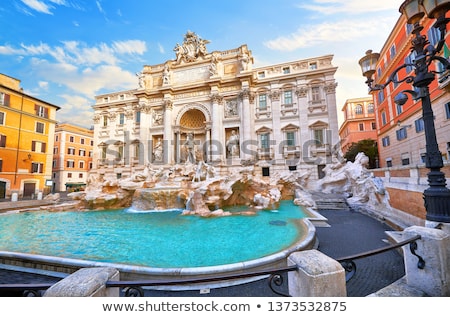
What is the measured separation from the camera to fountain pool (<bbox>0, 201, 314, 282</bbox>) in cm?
370

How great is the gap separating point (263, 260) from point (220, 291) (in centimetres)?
93

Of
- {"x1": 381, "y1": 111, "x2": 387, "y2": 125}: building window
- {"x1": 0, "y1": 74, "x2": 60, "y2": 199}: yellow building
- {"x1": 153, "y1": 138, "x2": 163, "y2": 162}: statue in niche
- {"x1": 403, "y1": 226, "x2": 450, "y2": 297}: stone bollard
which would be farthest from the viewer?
{"x1": 153, "y1": 138, "x2": 163, "y2": 162}: statue in niche

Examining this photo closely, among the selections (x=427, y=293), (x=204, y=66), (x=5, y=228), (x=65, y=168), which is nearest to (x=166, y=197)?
(x=5, y=228)

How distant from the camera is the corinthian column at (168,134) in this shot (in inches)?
750

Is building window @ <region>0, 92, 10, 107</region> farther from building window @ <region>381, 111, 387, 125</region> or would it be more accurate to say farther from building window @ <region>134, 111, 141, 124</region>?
building window @ <region>381, 111, 387, 125</region>

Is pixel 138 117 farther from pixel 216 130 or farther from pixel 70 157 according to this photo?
pixel 70 157

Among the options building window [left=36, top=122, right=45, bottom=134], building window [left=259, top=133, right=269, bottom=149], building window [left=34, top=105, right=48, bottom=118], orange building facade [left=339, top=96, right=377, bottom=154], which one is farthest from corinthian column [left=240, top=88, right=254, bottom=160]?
building window [left=34, top=105, right=48, bottom=118]

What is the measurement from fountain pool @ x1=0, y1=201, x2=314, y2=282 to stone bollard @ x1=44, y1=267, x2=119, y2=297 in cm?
194

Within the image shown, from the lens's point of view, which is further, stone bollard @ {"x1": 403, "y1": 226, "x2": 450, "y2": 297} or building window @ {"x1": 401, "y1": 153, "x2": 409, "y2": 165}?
building window @ {"x1": 401, "y1": 153, "x2": 409, "y2": 165}

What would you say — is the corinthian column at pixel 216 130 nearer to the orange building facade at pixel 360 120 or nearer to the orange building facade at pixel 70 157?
the orange building facade at pixel 70 157

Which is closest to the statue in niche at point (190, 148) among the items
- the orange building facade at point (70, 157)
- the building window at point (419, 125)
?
the orange building facade at point (70, 157)

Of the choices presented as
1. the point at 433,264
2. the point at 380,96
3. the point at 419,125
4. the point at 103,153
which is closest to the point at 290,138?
the point at 419,125

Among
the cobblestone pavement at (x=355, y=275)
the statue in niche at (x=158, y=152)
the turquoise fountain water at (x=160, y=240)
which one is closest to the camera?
the cobblestone pavement at (x=355, y=275)

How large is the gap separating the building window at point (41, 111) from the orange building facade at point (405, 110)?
A: 96.6 feet
